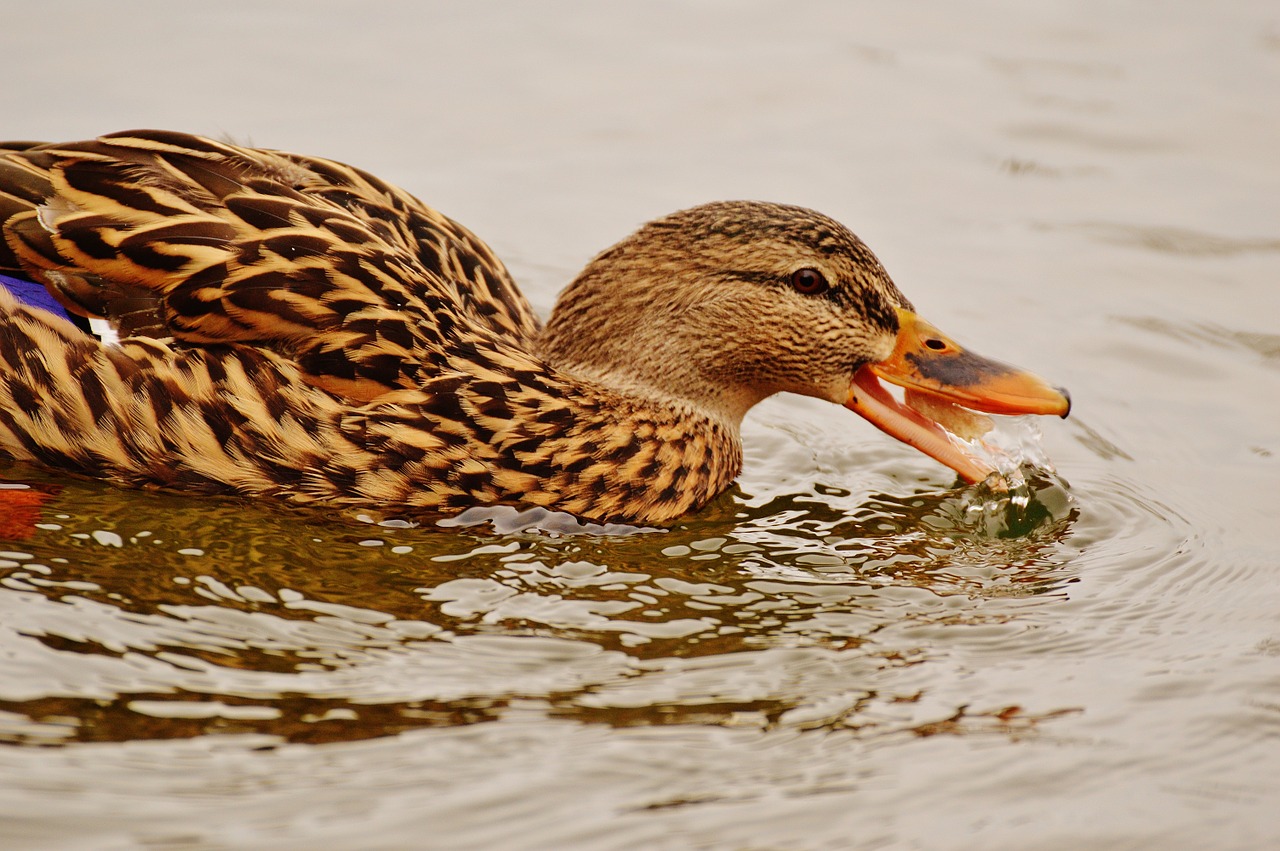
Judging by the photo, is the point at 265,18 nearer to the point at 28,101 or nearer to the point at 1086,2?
the point at 28,101

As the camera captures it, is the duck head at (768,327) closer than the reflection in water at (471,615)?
No

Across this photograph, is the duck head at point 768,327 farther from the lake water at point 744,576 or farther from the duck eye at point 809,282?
the lake water at point 744,576

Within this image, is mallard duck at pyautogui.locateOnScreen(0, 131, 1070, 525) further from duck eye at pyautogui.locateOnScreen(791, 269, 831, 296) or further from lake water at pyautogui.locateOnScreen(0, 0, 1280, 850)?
lake water at pyautogui.locateOnScreen(0, 0, 1280, 850)

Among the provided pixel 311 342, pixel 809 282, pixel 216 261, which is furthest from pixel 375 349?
pixel 809 282

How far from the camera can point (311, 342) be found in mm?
6883

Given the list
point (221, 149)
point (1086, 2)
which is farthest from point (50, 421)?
point (1086, 2)

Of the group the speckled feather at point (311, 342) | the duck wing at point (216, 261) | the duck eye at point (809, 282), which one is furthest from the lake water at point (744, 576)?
the duck eye at point (809, 282)

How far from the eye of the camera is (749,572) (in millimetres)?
7012

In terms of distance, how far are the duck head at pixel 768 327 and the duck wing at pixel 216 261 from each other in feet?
2.17

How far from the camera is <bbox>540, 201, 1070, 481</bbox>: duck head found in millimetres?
7402

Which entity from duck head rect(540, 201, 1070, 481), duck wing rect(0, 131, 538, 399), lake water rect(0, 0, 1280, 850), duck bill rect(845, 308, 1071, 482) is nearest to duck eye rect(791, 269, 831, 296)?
duck head rect(540, 201, 1070, 481)

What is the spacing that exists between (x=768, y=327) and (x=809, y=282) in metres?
0.28

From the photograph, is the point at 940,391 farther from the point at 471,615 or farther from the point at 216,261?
the point at 216,261

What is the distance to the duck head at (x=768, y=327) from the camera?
7402 millimetres
